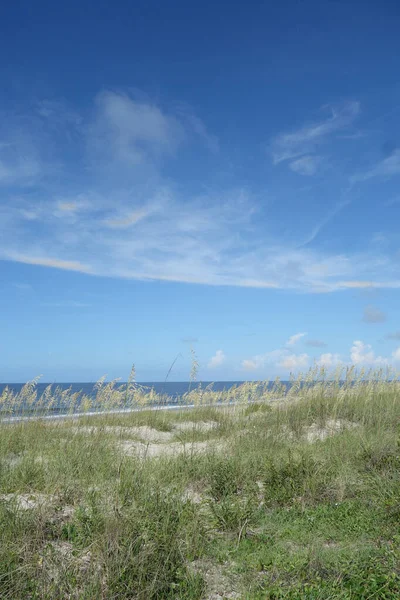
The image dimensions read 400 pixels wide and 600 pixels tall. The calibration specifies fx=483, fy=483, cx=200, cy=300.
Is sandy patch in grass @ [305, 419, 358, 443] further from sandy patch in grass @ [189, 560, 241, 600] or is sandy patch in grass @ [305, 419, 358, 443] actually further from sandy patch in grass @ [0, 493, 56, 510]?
sandy patch in grass @ [0, 493, 56, 510]

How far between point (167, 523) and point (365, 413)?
7.34 meters

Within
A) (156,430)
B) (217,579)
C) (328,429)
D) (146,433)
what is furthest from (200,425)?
(217,579)

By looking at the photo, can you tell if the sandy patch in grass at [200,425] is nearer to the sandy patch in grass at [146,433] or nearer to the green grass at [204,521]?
the sandy patch in grass at [146,433]

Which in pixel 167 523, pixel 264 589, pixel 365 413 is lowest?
pixel 264 589

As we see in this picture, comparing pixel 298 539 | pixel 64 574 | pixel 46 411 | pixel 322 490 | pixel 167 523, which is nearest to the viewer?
pixel 64 574

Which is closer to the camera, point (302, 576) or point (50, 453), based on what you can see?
point (302, 576)

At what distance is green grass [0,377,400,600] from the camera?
3.54 meters

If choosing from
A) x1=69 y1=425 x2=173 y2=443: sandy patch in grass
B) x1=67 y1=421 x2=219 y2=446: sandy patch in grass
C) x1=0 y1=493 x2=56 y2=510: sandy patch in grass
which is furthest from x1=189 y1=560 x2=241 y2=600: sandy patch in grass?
x1=69 y1=425 x2=173 y2=443: sandy patch in grass

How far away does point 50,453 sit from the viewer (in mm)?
6730

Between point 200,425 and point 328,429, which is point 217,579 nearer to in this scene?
point 200,425

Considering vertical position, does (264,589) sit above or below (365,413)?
below

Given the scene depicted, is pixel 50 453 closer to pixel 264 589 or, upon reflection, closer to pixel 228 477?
pixel 228 477

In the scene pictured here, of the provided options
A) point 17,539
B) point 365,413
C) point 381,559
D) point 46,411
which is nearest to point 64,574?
point 17,539

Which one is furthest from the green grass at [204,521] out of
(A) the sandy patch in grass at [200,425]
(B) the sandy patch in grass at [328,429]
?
(A) the sandy patch in grass at [200,425]
